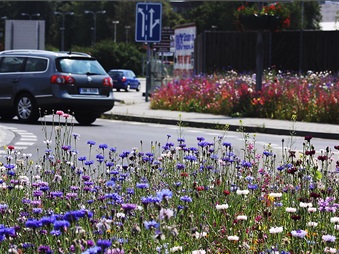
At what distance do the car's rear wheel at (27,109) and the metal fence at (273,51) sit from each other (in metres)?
11.8

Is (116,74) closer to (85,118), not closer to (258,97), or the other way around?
(258,97)

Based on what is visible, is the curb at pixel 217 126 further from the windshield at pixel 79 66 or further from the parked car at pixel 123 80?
the parked car at pixel 123 80

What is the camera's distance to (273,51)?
3588cm

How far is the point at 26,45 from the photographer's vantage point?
46.8 m

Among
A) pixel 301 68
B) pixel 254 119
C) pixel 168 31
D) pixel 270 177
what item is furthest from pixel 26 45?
pixel 270 177

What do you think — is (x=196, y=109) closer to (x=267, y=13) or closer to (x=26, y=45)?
(x=267, y=13)

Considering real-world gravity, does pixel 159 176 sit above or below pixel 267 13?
below

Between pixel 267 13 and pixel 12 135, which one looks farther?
→ pixel 267 13

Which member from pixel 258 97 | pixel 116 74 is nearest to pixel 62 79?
pixel 258 97

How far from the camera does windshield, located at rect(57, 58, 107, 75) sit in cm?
2433

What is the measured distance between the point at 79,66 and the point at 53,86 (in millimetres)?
990

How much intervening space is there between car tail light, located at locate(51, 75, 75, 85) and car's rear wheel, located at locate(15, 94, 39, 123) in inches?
29.1

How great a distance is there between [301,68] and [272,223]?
95.1 ft

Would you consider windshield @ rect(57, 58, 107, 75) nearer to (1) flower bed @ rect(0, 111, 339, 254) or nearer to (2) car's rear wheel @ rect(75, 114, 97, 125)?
(2) car's rear wheel @ rect(75, 114, 97, 125)
